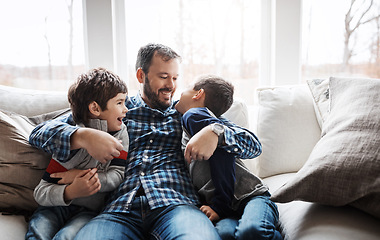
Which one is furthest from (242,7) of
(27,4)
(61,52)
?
(27,4)

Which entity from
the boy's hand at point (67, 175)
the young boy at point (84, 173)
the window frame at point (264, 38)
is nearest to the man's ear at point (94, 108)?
the young boy at point (84, 173)

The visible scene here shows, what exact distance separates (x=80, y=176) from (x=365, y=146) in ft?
3.17

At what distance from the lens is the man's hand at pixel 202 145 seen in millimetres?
1239

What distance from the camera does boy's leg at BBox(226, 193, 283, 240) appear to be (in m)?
1.10

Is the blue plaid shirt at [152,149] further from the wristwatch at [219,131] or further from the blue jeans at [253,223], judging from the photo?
the blue jeans at [253,223]

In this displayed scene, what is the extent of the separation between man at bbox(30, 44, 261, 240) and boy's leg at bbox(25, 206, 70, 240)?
144 millimetres

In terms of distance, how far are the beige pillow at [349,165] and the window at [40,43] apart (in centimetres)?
179

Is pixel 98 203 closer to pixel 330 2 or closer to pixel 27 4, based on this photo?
pixel 27 4

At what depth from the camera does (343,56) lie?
2.41 m

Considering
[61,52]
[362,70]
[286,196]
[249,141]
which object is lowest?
[286,196]

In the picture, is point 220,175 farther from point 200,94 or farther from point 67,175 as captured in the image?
point 67,175

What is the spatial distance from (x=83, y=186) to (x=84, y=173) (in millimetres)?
56

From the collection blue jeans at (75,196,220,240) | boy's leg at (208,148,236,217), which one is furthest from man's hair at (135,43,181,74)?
blue jeans at (75,196,220,240)

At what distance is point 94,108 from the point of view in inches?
51.3
